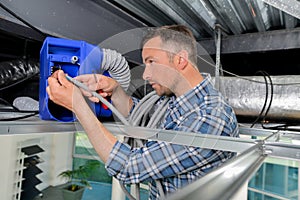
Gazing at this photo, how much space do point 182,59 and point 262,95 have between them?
575mm

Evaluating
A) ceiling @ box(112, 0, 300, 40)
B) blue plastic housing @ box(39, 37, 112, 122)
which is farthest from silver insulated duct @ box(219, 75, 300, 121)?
blue plastic housing @ box(39, 37, 112, 122)

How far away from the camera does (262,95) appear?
113cm

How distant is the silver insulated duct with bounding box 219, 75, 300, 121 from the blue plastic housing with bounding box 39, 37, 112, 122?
715 millimetres

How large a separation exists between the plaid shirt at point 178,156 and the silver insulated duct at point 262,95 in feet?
1.53

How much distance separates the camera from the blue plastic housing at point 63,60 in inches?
27.7

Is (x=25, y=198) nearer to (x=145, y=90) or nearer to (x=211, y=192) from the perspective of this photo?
(x=145, y=90)

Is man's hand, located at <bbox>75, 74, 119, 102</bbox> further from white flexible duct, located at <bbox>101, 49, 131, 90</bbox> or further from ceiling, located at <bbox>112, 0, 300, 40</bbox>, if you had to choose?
ceiling, located at <bbox>112, 0, 300, 40</bbox>

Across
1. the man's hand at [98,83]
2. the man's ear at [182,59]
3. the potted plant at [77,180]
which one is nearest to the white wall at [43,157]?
the potted plant at [77,180]

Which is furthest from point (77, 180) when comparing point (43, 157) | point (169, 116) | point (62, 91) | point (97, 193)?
point (62, 91)

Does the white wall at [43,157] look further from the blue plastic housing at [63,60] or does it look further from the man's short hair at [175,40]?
the man's short hair at [175,40]

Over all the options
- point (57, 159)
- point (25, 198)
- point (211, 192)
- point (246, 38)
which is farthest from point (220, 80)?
point (25, 198)

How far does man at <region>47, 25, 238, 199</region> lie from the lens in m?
0.64

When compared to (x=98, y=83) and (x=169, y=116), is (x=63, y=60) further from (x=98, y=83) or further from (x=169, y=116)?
(x=169, y=116)

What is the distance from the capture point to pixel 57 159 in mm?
1909
